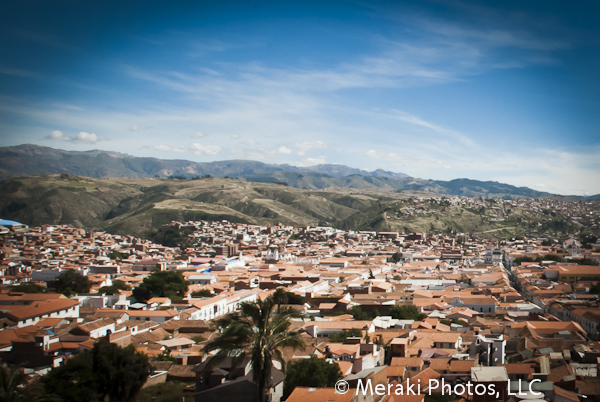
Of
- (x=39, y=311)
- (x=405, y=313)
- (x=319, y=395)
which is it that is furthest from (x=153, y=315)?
(x=319, y=395)

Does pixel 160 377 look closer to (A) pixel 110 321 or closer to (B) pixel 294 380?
(B) pixel 294 380

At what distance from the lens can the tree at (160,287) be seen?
27969 millimetres

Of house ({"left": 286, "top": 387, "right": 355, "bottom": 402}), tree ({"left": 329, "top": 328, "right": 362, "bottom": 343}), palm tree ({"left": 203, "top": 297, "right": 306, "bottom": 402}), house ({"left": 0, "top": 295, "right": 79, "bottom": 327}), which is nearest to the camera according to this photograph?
palm tree ({"left": 203, "top": 297, "right": 306, "bottom": 402})

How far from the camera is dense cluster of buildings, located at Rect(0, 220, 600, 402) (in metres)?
11.4

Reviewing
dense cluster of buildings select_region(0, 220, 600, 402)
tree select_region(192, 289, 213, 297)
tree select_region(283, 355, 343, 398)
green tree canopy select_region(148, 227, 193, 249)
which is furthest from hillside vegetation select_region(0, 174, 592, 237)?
tree select_region(283, 355, 343, 398)

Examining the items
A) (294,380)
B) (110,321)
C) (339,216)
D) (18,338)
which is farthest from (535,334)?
(339,216)

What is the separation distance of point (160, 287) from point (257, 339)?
77.7ft

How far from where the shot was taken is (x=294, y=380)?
10.8 m

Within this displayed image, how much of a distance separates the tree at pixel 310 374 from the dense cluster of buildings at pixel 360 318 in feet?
1.91

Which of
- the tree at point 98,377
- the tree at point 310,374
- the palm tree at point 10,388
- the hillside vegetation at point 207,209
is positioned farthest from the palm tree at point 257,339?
the hillside vegetation at point 207,209

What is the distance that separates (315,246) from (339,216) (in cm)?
5470

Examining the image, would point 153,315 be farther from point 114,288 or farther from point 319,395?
point 319,395

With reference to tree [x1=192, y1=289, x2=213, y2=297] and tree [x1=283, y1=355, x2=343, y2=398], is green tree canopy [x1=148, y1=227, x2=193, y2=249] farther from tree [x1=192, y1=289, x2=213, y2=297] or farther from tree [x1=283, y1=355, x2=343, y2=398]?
tree [x1=283, y1=355, x2=343, y2=398]

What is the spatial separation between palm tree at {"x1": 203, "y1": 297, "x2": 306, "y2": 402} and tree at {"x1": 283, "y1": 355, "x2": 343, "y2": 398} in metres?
4.36
